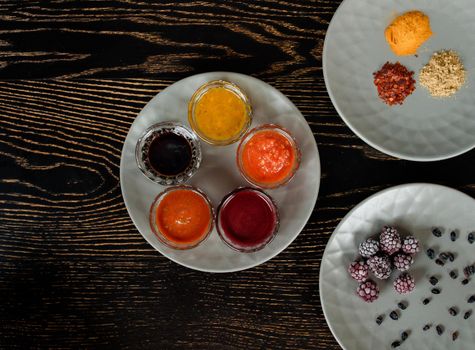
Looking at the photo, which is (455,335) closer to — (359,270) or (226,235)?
(359,270)

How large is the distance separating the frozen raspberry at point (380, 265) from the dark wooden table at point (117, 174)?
5.4 inches

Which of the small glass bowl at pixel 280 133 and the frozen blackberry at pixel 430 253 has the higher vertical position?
the small glass bowl at pixel 280 133

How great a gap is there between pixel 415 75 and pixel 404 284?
536 millimetres

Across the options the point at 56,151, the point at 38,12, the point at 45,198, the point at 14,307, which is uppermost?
the point at 38,12

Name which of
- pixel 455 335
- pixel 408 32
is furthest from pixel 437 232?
pixel 408 32

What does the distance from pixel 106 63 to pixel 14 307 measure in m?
0.72

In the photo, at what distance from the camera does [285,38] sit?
1.40m

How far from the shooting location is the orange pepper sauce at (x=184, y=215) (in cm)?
132

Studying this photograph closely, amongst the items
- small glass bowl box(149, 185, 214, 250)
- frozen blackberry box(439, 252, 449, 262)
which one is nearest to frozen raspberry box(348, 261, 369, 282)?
frozen blackberry box(439, 252, 449, 262)

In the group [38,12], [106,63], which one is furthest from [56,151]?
[38,12]

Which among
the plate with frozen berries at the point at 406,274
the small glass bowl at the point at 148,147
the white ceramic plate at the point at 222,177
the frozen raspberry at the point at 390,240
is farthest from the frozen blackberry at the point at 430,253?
the small glass bowl at the point at 148,147

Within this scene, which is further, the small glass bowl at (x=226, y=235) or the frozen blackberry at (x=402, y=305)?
the frozen blackberry at (x=402, y=305)

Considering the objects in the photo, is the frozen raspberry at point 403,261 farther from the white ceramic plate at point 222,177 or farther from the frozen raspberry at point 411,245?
Answer: the white ceramic plate at point 222,177

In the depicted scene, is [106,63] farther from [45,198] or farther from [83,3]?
[45,198]
